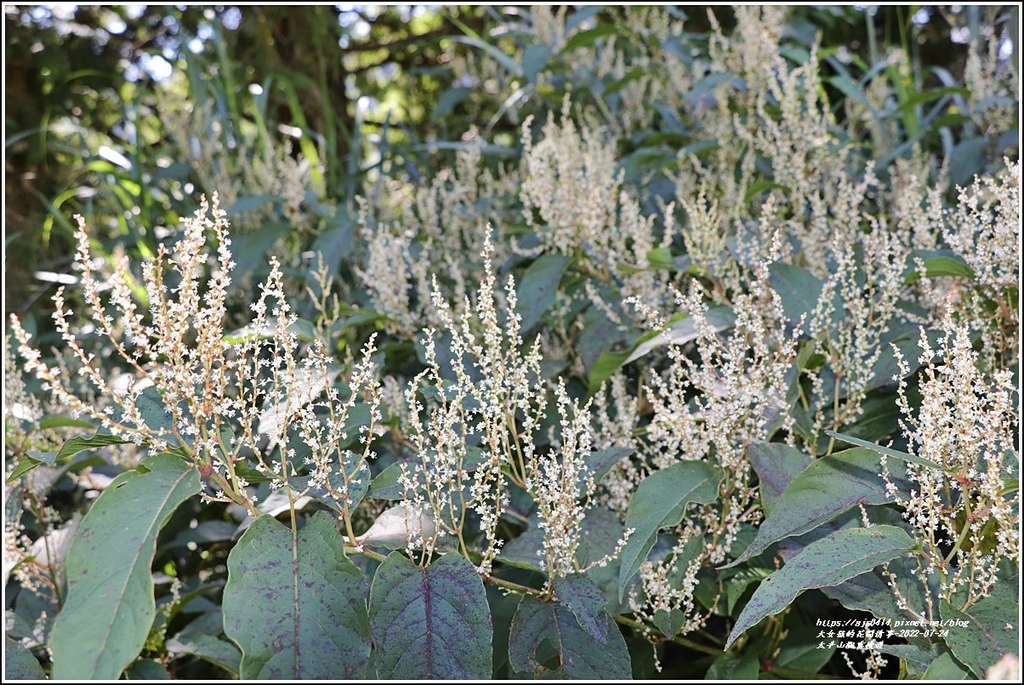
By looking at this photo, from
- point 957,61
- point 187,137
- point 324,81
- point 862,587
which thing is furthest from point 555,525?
point 957,61

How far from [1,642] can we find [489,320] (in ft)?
3.13

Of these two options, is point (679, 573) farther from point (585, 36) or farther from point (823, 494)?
point (585, 36)

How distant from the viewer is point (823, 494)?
1.38 metres

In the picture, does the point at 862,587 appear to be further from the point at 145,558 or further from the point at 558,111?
the point at 558,111

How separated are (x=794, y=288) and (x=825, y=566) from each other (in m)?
0.79

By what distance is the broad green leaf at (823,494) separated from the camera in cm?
134

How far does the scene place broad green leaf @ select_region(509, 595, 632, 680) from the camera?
1.26m

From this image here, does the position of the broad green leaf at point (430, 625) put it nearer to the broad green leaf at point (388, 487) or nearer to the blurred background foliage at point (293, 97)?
the broad green leaf at point (388, 487)

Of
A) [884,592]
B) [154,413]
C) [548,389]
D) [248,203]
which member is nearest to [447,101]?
[248,203]

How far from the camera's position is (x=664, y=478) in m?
1.47

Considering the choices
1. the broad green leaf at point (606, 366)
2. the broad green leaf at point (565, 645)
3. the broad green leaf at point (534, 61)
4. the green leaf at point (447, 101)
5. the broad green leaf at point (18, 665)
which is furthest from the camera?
the green leaf at point (447, 101)

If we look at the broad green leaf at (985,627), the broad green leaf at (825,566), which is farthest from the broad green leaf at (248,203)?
the broad green leaf at (985,627)

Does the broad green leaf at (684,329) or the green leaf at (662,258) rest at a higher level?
the green leaf at (662,258)

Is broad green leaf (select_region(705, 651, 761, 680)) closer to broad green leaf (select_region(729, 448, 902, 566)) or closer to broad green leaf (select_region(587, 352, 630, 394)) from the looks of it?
broad green leaf (select_region(729, 448, 902, 566))
